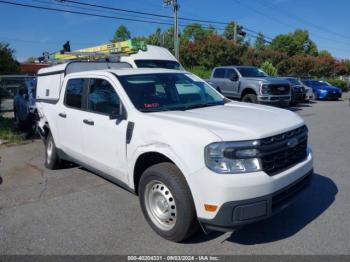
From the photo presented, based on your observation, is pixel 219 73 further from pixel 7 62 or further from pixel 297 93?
pixel 7 62

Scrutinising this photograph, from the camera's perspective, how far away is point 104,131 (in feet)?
15.0

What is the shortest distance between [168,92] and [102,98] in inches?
35.9

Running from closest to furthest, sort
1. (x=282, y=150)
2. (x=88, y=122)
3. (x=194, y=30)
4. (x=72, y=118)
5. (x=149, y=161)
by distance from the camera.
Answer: (x=282, y=150)
(x=149, y=161)
(x=88, y=122)
(x=72, y=118)
(x=194, y=30)

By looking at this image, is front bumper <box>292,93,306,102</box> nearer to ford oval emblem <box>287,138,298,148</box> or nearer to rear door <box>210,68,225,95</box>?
rear door <box>210,68,225,95</box>

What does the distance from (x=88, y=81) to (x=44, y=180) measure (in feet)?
6.94

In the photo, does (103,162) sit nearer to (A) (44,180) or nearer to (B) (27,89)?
(A) (44,180)

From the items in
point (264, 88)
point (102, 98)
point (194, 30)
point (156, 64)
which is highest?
point (194, 30)

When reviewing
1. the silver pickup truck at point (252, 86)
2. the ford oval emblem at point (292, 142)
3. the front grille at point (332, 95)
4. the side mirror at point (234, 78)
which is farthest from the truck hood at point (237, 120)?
the front grille at point (332, 95)

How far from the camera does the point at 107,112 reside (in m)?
4.61

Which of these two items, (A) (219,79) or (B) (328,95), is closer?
(A) (219,79)

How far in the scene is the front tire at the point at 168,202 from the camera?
349cm

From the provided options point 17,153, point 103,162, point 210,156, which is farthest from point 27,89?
point 210,156

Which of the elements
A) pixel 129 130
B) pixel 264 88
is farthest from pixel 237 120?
pixel 264 88

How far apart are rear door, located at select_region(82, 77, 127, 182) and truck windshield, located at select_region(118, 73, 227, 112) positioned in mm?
241
